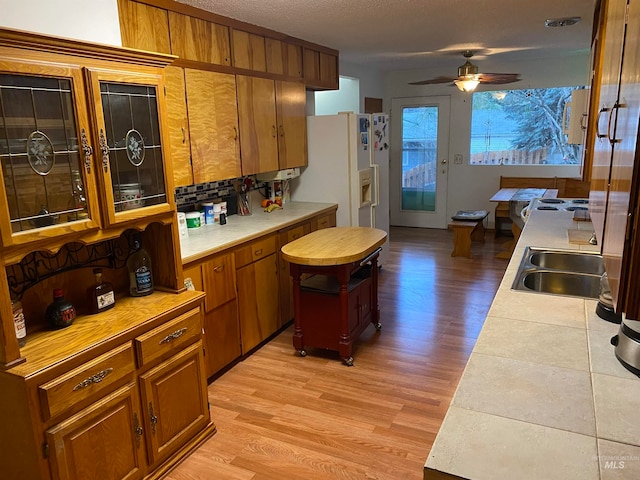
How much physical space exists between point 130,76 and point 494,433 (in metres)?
1.90

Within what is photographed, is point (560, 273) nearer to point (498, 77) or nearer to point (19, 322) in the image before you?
point (19, 322)

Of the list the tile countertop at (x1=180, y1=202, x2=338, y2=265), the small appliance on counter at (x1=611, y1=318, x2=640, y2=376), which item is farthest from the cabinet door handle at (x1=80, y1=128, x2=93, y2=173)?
the small appliance on counter at (x1=611, y1=318, x2=640, y2=376)

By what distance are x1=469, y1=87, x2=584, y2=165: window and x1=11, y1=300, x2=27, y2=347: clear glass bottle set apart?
21.0 feet

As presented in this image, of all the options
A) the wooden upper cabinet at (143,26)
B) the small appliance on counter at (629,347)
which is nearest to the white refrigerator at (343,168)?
the wooden upper cabinet at (143,26)

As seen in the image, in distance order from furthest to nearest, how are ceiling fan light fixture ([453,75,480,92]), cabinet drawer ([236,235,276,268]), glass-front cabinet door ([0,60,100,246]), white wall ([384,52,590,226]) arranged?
1. white wall ([384,52,590,226])
2. ceiling fan light fixture ([453,75,480,92])
3. cabinet drawer ([236,235,276,268])
4. glass-front cabinet door ([0,60,100,246])

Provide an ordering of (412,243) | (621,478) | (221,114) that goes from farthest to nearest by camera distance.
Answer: (412,243)
(221,114)
(621,478)

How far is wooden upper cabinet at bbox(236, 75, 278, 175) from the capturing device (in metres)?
3.56

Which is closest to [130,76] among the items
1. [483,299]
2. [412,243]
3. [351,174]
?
[351,174]

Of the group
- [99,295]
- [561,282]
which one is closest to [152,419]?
[99,295]

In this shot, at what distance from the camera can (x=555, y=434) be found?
1.06 m

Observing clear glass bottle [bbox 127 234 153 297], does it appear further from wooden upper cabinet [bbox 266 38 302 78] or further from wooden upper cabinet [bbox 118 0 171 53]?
wooden upper cabinet [bbox 266 38 302 78]

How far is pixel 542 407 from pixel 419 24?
3.40 m

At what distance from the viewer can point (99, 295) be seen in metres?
2.13

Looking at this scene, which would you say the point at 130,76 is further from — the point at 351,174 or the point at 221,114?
the point at 351,174
